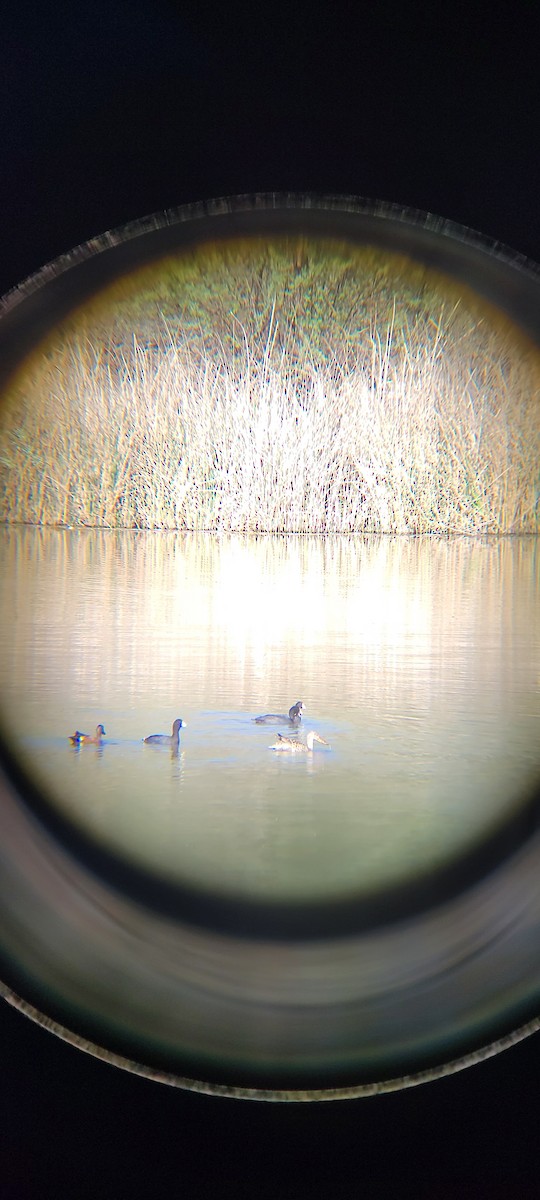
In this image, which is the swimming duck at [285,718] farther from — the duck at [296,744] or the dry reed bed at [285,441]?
the dry reed bed at [285,441]

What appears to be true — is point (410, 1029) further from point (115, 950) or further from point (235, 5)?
point (235, 5)

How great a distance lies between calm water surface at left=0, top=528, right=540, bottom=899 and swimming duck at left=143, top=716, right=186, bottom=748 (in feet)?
0.04

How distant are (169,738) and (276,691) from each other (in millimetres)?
273

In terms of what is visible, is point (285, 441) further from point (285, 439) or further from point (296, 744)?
point (296, 744)

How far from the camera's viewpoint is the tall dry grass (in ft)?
4.68

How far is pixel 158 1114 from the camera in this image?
77cm

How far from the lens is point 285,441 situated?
1.65 metres

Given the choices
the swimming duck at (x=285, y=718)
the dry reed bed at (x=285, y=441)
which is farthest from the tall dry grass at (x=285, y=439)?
the swimming duck at (x=285, y=718)

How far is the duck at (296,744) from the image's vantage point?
158cm

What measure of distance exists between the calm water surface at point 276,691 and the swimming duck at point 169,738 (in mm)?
14

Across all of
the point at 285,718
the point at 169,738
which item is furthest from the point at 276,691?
the point at 169,738

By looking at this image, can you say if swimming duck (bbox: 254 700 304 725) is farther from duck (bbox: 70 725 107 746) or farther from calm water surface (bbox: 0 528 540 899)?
duck (bbox: 70 725 107 746)

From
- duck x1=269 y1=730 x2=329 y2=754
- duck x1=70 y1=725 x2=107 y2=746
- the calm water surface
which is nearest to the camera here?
the calm water surface

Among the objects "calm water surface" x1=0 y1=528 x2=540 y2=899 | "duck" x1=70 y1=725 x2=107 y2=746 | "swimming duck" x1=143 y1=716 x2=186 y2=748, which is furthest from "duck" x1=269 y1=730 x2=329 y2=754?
"duck" x1=70 y1=725 x2=107 y2=746
